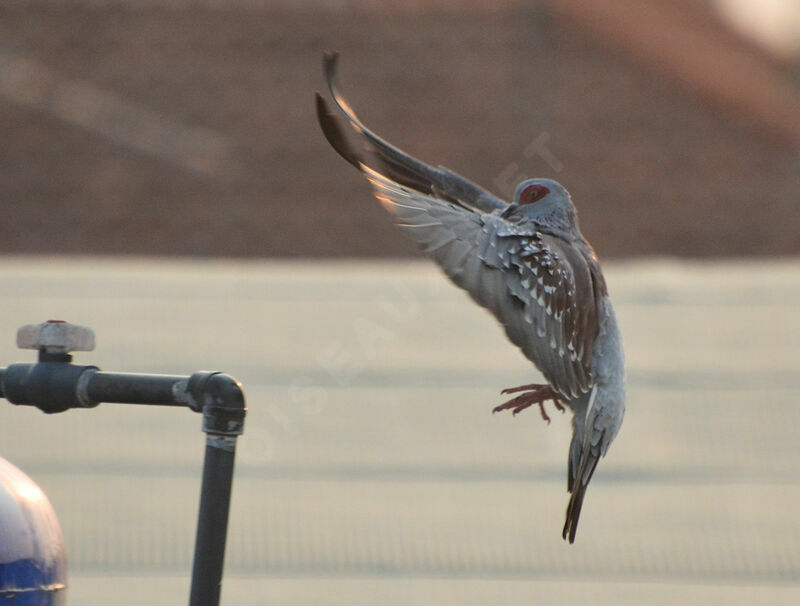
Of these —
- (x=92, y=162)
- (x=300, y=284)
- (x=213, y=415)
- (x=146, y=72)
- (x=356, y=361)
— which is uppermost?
(x=146, y=72)

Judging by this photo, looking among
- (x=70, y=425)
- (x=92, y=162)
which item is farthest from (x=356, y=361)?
(x=92, y=162)

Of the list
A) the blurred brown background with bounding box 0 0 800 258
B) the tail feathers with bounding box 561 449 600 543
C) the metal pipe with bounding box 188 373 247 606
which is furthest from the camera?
the blurred brown background with bounding box 0 0 800 258

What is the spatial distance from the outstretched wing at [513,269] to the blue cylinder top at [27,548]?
784 millimetres

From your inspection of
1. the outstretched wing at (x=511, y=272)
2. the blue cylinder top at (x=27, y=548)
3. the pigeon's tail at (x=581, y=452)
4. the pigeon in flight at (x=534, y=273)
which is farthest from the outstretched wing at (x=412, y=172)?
the blue cylinder top at (x=27, y=548)

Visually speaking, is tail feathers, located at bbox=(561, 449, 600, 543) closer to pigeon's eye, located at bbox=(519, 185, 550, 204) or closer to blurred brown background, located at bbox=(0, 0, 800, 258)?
pigeon's eye, located at bbox=(519, 185, 550, 204)

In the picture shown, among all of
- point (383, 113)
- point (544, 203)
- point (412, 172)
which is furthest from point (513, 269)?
point (383, 113)

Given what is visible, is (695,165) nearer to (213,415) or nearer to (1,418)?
(1,418)

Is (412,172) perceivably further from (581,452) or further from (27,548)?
(27,548)

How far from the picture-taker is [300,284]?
661cm

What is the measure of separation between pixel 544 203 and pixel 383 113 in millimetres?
10753

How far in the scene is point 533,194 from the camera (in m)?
2.49

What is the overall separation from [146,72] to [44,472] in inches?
335

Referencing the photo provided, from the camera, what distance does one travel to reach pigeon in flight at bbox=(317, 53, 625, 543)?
2.34 m

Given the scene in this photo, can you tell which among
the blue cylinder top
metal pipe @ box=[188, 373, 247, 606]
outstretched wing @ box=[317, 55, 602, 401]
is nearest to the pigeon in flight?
outstretched wing @ box=[317, 55, 602, 401]
